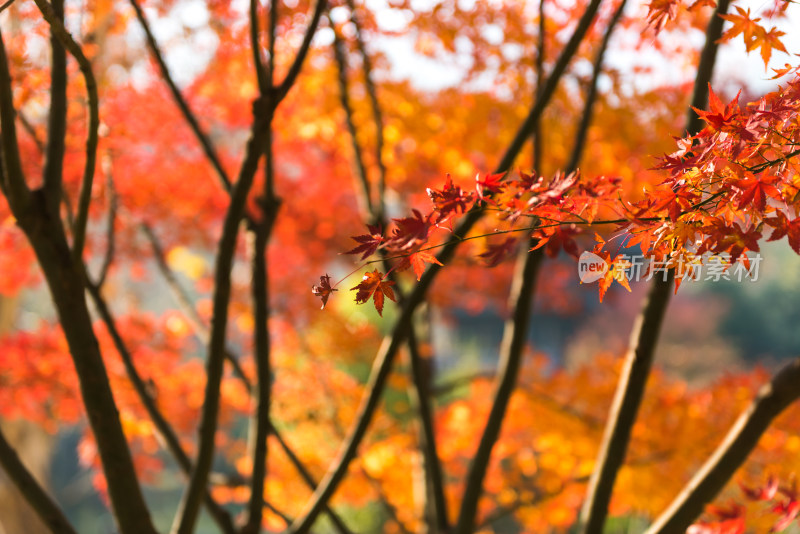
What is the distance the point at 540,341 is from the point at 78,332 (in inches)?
404

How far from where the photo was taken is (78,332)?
1.48m

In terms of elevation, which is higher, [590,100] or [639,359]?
[590,100]

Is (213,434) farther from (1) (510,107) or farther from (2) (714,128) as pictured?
(1) (510,107)

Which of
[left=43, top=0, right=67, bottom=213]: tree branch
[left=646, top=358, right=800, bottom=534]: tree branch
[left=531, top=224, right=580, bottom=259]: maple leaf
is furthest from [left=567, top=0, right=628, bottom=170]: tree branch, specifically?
[left=43, top=0, right=67, bottom=213]: tree branch

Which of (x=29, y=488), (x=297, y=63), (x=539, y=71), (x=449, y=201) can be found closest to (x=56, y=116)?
(x=297, y=63)

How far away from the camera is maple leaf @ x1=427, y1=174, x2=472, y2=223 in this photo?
974mm

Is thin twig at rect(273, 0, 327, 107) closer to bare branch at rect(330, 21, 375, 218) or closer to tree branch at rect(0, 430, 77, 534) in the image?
bare branch at rect(330, 21, 375, 218)

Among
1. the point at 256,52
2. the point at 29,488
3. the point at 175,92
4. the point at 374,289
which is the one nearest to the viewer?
the point at 374,289

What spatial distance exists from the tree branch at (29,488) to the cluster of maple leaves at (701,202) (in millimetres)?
1044

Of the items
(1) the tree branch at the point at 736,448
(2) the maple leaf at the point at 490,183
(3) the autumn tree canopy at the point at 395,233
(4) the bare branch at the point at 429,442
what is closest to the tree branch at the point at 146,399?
(3) the autumn tree canopy at the point at 395,233

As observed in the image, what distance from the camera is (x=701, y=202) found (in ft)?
3.14

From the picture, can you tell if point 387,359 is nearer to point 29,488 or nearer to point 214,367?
point 214,367

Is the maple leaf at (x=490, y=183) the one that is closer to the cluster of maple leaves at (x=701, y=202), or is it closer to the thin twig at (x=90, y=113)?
the cluster of maple leaves at (x=701, y=202)

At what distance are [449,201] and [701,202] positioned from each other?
0.35 m
